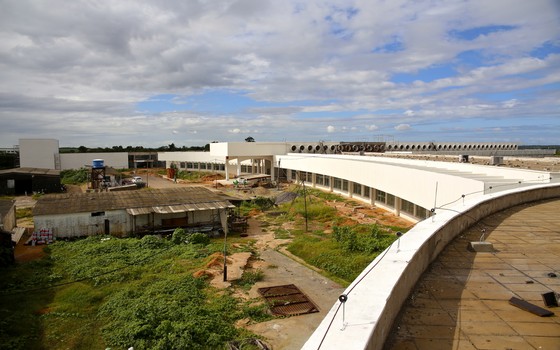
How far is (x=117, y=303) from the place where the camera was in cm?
1334

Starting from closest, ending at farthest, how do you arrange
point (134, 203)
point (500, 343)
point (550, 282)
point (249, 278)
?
point (500, 343), point (550, 282), point (249, 278), point (134, 203)

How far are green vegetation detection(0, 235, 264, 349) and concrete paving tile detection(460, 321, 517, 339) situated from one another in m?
8.06

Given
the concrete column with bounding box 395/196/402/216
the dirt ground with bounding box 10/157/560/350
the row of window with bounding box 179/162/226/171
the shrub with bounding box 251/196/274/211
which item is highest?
the row of window with bounding box 179/162/226/171

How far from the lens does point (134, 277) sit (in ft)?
53.3

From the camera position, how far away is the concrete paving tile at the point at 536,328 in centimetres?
396

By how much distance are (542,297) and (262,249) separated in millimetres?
16887

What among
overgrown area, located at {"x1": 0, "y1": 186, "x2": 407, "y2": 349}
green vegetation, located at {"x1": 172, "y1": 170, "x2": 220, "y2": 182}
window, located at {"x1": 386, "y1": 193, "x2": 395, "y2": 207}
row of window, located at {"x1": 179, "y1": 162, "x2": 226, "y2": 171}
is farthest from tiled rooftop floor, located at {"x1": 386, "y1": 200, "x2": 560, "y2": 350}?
row of window, located at {"x1": 179, "y1": 162, "x2": 226, "y2": 171}

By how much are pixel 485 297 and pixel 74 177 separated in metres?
60.0

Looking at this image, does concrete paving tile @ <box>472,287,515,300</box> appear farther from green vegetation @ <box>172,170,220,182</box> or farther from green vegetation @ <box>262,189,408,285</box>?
green vegetation @ <box>172,170,220,182</box>

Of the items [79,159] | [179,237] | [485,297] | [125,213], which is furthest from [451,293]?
[79,159]

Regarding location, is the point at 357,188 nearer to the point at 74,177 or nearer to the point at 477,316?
the point at 477,316

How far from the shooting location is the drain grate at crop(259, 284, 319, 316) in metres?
12.6

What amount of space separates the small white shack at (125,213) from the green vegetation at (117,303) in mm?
3158

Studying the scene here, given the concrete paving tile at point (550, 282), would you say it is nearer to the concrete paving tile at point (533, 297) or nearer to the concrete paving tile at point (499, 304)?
the concrete paving tile at point (533, 297)
